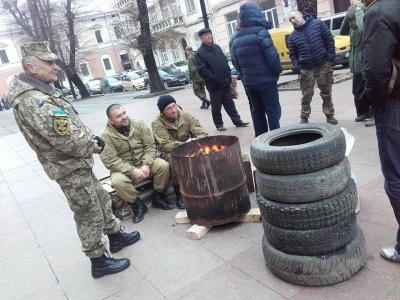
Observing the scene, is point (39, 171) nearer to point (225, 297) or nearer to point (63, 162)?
point (63, 162)

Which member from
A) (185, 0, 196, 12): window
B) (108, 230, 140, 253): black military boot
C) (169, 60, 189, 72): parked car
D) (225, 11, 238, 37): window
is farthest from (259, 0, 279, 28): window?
(108, 230, 140, 253): black military boot

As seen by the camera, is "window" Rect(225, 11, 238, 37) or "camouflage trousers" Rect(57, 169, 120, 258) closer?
"camouflage trousers" Rect(57, 169, 120, 258)

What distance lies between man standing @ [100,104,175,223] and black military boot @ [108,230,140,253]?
0.52 metres

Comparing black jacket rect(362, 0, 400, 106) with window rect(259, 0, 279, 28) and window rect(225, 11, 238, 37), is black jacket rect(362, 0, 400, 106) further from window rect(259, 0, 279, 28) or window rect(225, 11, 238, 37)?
window rect(225, 11, 238, 37)

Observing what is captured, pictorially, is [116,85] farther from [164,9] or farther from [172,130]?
[172,130]

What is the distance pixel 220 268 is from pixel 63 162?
1564 mm

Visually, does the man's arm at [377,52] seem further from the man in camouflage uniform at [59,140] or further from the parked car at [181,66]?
the parked car at [181,66]

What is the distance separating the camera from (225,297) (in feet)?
8.52

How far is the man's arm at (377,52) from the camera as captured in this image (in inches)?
79.9

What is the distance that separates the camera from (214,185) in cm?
346

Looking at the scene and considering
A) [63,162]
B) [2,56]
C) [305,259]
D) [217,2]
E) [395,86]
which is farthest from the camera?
[2,56]

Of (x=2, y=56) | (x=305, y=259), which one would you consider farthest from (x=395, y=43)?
(x=2, y=56)

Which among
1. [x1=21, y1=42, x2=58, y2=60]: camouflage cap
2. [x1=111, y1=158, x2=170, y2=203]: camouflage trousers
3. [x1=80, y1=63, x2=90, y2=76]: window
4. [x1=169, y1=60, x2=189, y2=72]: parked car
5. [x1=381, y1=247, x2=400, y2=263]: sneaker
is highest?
[x1=80, y1=63, x2=90, y2=76]: window

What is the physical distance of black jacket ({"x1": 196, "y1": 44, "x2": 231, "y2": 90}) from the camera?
22.8 feet
